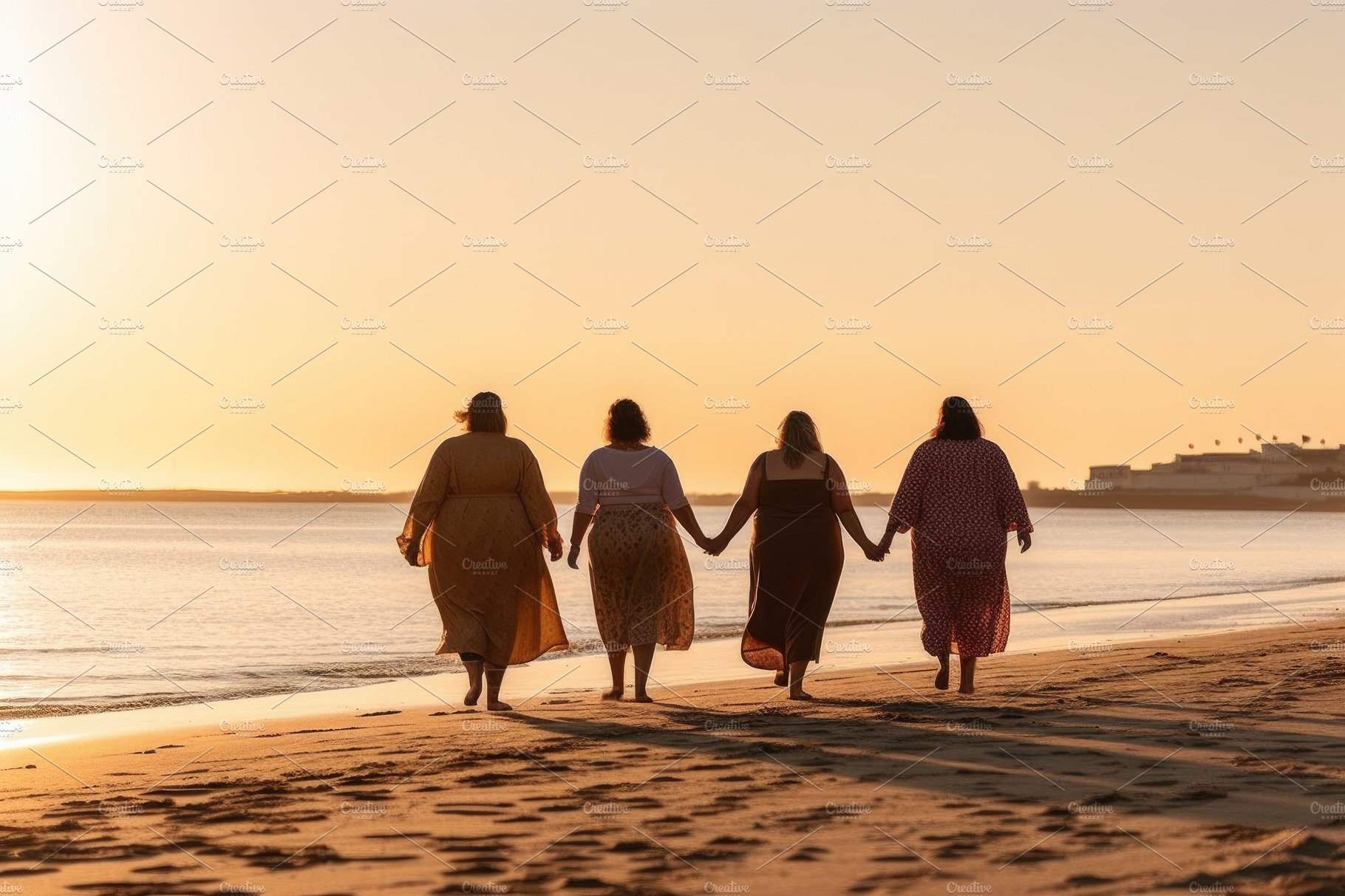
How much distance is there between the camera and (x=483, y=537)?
8141 mm

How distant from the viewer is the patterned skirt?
26.8 ft

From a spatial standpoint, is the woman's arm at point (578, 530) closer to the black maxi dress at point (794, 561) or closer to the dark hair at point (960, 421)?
the black maxi dress at point (794, 561)

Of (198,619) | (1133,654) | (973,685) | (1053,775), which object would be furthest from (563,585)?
(1053,775)

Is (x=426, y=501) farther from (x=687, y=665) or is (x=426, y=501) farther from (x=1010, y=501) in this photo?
(x=687, y=665)

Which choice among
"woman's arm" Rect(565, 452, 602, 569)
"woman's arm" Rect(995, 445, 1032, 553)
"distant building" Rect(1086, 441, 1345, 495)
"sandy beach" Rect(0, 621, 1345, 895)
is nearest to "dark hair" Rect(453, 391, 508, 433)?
"woman's arm" Rect(565, 452, 602, 569)

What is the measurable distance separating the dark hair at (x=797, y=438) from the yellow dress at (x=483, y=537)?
143 centimetres

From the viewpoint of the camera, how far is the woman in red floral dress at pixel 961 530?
830 cm

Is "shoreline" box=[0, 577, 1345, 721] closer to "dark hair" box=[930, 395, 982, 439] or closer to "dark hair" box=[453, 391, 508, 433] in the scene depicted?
"dark hair" box=[453, 391, 508, 433]

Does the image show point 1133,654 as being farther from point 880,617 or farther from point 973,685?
point 880,617

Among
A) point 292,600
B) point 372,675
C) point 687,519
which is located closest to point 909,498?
point 687,519

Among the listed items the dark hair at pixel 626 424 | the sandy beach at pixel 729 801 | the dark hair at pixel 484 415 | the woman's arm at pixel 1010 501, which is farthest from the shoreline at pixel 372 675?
the woman's arm at pixel 1010 501

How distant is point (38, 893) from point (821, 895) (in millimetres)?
2280

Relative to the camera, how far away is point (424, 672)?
12.8 meters

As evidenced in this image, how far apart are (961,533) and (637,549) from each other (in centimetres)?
193
